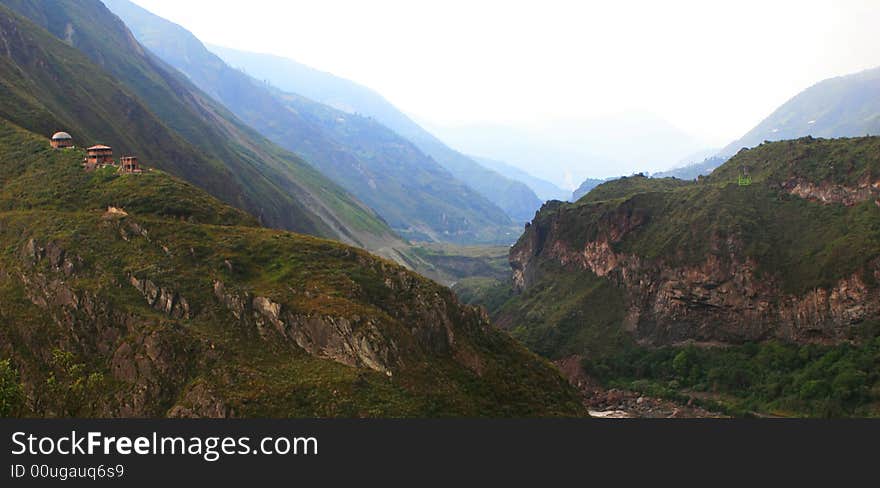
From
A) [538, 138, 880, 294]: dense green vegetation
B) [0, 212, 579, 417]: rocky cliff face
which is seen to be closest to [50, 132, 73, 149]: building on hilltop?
[0, 212, 579, 417]: rocky cliff face

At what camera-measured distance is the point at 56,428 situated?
40375 millimetres

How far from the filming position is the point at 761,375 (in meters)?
131

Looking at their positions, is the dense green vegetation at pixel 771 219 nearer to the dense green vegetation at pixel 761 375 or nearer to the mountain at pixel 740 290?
the mountain at pixel 740 290

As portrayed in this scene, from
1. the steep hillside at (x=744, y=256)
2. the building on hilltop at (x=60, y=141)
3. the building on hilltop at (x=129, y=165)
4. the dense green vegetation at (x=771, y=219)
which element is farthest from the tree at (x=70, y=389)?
the dense green vegetation at (x=771, y=219)

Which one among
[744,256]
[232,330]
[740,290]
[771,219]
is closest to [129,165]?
[232,330]

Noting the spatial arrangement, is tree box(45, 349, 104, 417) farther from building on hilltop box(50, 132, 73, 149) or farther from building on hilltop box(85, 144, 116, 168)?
building on hilltop box(50, 132, 73, 149)

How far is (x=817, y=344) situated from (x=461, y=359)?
79.9 metres

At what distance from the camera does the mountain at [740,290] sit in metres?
127

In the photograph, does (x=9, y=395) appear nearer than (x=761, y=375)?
Yes

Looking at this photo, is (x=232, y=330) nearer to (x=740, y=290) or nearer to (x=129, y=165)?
(x=129, y=165)

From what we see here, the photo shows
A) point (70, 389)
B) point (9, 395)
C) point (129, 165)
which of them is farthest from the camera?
point (129, 165)

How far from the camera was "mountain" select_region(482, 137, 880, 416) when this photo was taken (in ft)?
417

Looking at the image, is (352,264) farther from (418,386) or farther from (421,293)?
(418,386)

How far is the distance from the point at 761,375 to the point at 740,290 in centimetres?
1944
